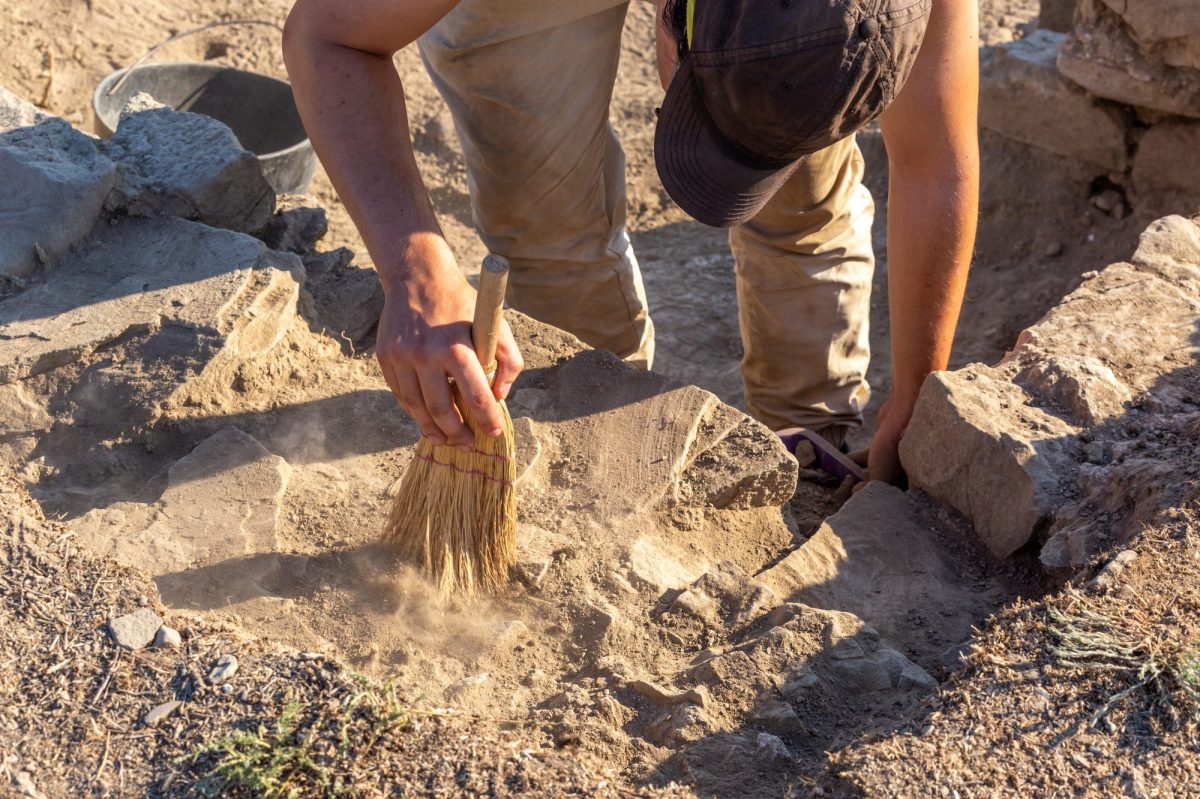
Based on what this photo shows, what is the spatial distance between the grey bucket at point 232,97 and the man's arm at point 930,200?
2.52 meters

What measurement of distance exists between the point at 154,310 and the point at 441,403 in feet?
3.20

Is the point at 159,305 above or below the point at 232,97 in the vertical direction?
below

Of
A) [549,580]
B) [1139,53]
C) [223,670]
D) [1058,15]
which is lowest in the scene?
[549,580]

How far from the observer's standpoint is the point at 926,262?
9.34ft

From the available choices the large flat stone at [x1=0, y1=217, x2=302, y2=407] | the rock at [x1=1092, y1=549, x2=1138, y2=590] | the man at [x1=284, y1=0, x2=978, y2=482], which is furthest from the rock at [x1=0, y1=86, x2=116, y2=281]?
the rock at [x1=1092, y1=549, x2=1138, y2=590]

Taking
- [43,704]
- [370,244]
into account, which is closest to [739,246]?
[370,244]

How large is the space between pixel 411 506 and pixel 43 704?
2.62ft

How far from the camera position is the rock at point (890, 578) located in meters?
2.45

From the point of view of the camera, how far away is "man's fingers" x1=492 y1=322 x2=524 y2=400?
2334mm

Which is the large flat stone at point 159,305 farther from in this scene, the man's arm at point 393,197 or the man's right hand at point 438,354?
the man's right hand at point 438,354

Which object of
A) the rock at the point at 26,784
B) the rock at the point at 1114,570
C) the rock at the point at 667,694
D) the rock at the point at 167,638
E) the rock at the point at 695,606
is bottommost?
the rock at the point at 667,694

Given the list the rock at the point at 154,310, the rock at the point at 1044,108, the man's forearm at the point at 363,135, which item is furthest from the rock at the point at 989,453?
the rock at the point at 1044,108

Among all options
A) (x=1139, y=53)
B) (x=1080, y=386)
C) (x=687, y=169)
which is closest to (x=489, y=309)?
(x=687, y=169)

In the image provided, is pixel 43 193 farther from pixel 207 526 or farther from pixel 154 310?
pixel 207 526
